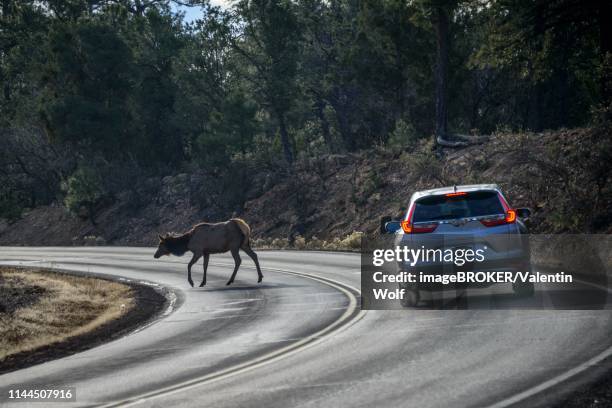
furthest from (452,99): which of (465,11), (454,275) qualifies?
(454,275)

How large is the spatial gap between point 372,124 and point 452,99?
897cm

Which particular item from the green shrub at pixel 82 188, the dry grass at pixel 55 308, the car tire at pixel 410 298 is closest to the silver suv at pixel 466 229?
the car tire at pixel 410 298

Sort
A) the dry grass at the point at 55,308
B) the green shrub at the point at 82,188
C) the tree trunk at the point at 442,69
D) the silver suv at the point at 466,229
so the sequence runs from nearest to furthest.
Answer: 1. the silver suv at the point at 466,229
2. the dry grass at the point at 55,308
3. the tree trunk at the point at 442,69
4. the green shrub at the point at 82,188

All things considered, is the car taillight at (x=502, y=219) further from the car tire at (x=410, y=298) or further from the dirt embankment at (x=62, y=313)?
the dirt embankment at (x=62, y=313)

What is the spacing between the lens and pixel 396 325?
15.5 meters

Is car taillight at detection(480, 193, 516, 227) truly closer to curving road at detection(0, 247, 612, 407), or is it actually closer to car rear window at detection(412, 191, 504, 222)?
car rear window at detection(412, 191, 504, 222)

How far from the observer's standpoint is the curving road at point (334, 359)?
1049 cm

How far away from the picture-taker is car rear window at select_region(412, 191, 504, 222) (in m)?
16.2

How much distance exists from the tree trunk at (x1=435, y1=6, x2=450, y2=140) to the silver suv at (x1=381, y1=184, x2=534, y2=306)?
81.6ft

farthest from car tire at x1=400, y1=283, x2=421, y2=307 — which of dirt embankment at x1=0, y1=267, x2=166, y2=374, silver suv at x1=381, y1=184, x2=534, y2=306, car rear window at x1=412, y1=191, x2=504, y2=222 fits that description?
dirt embankment at x1=0, y1=267, x2=166, y2=374

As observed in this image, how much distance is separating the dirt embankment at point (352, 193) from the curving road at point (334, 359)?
9.38 metres

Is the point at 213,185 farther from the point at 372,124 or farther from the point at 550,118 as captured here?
the point at 550,118

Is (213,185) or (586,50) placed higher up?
(586,50)

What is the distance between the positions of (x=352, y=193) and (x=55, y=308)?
24937 mm
